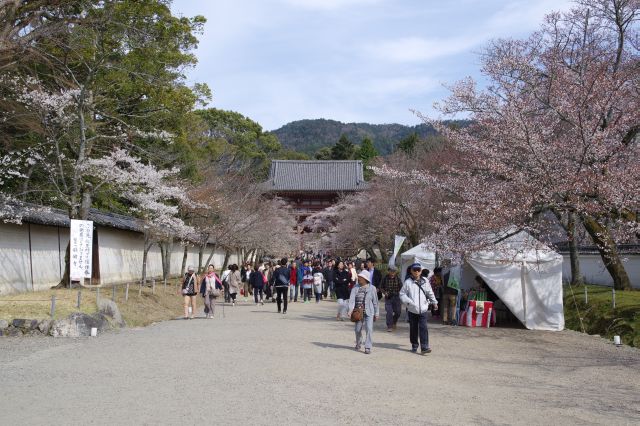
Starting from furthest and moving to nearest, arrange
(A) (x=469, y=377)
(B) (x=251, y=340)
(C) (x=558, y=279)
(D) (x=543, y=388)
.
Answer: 1. (C) (x=558, y=279)
2. (B) (x=251, y=340)
3. (A) (x=469, y=377)
4. (D) (x=543, y=388)

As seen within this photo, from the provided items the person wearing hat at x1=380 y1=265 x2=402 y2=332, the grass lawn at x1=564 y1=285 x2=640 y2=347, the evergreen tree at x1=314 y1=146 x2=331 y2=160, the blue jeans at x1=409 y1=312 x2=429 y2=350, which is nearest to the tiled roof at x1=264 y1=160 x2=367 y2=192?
the evergreen tree at x1=314 y1=146 x2=331 y2=160

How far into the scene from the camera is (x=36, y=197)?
20.3 m

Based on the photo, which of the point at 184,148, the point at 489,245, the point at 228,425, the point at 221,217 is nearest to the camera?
the point at 228,425

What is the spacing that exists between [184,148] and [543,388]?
18205 mm

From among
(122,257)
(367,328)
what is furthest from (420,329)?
(122,257)

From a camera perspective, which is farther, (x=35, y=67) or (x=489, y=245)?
(x=35, y=67)

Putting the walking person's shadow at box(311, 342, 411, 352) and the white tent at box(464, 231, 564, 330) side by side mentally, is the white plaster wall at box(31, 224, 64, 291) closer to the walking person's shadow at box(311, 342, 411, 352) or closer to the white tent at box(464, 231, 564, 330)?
the walking person's shadow at box(311, 342, 411, 352)

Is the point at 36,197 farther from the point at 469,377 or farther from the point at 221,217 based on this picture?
the point at 469,377

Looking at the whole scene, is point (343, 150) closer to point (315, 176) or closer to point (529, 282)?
point (315, 176)

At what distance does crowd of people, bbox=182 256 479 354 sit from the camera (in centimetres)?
1015

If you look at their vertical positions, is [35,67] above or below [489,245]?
above

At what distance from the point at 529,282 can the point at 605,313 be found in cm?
178

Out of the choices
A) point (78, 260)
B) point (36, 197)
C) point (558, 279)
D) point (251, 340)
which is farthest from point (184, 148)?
point (558, 279)

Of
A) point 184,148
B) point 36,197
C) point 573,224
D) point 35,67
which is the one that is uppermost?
point 35,67
